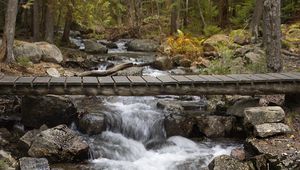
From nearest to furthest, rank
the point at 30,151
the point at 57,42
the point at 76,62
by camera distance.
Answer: the point at 30,151, the point at 76,62, the point at 57,42

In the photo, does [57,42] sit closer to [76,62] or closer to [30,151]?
[76,62]

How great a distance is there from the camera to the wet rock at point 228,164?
287 inches

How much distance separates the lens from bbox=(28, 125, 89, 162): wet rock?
7970 mm

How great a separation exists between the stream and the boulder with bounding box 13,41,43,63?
16.4 ft

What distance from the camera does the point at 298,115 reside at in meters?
9.34

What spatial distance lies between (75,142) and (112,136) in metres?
1.52

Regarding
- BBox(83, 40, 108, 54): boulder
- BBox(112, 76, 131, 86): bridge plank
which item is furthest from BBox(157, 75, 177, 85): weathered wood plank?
BBox(83, 40, 108, 54): boulder

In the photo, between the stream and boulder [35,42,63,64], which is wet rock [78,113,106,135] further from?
boulder [35,42,63,64]

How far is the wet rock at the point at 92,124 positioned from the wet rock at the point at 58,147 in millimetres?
1210

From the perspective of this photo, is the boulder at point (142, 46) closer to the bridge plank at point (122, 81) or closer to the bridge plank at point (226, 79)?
the bridge plank at point (226, 79)

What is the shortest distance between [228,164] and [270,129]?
1575mm

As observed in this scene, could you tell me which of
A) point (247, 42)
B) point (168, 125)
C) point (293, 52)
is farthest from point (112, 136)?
point (247, 42)

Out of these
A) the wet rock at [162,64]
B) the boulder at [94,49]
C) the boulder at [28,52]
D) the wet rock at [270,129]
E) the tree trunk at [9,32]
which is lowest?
the wet rock at [270,129]

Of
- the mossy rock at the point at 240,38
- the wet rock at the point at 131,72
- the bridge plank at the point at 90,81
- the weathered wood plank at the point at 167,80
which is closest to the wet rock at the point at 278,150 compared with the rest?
the weathered wood plank at the point at 167,80
